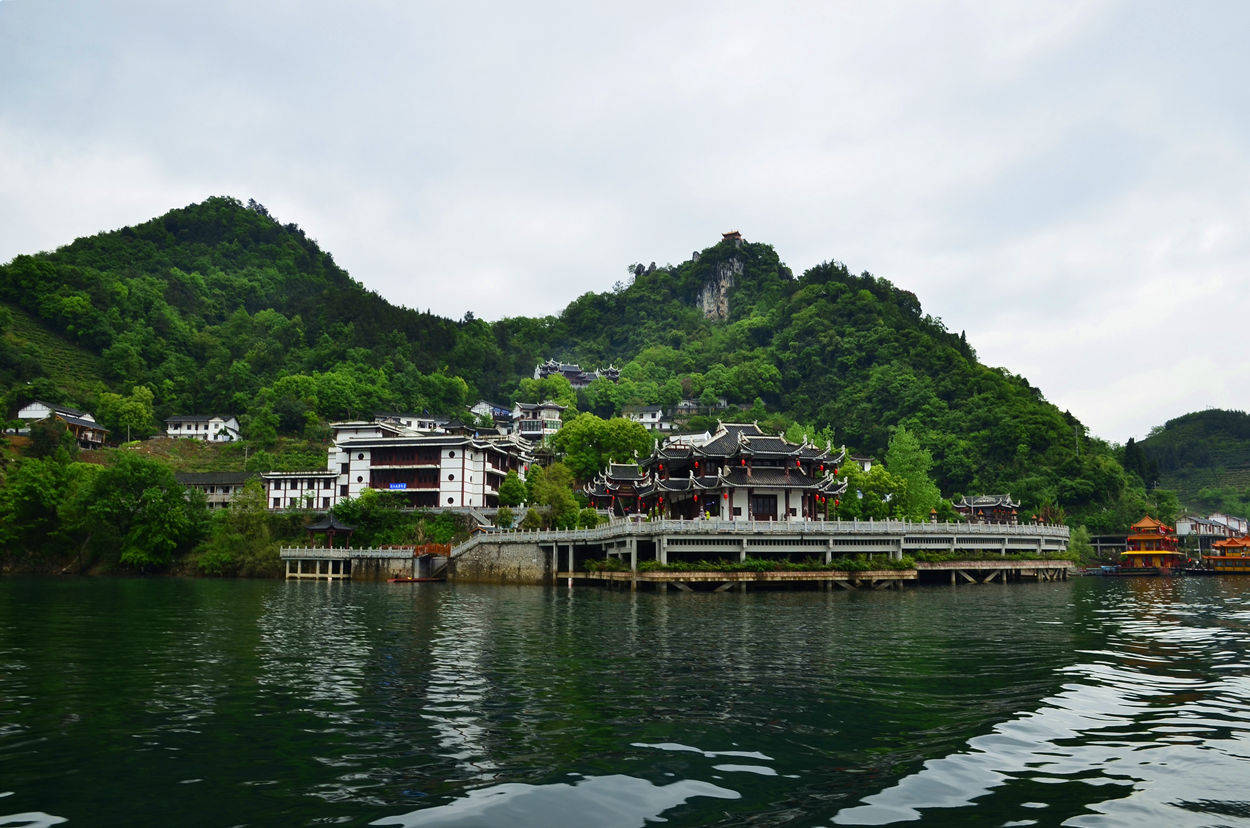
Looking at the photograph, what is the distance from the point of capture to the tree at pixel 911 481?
8675 cm

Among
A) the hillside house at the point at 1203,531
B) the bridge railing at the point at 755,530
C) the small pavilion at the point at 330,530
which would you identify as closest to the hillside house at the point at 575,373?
the small pavilion at the point at 330,530

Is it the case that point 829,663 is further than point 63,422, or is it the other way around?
point 63,422

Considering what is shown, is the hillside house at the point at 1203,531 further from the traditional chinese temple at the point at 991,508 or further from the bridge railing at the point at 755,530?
the bridge railing at the point at 755,530

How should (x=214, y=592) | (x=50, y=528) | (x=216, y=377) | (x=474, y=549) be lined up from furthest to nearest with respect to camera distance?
(x=216, y=377), (x=50, y=528), (x=474, y=549), (x=214, y=592)

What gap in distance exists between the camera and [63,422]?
325ft

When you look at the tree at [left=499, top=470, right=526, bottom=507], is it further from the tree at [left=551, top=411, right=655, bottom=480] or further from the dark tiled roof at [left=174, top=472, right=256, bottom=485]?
the dark tiled roof at [left=174, top=472, right=256, bottom=485]

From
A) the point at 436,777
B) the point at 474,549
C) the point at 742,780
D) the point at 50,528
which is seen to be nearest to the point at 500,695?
the point at 436,777

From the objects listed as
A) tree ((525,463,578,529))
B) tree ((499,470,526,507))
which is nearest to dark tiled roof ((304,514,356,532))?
tree ((499,470,526,507))

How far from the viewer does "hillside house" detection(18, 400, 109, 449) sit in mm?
106312

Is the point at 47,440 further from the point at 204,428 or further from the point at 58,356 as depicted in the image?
the point at 58,356

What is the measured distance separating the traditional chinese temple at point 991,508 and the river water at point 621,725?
7063cm

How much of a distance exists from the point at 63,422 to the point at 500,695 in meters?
105

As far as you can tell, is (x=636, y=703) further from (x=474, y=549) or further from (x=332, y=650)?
(x=474, y=549)

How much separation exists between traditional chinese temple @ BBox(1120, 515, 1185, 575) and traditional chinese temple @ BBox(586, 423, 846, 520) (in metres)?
50.9
